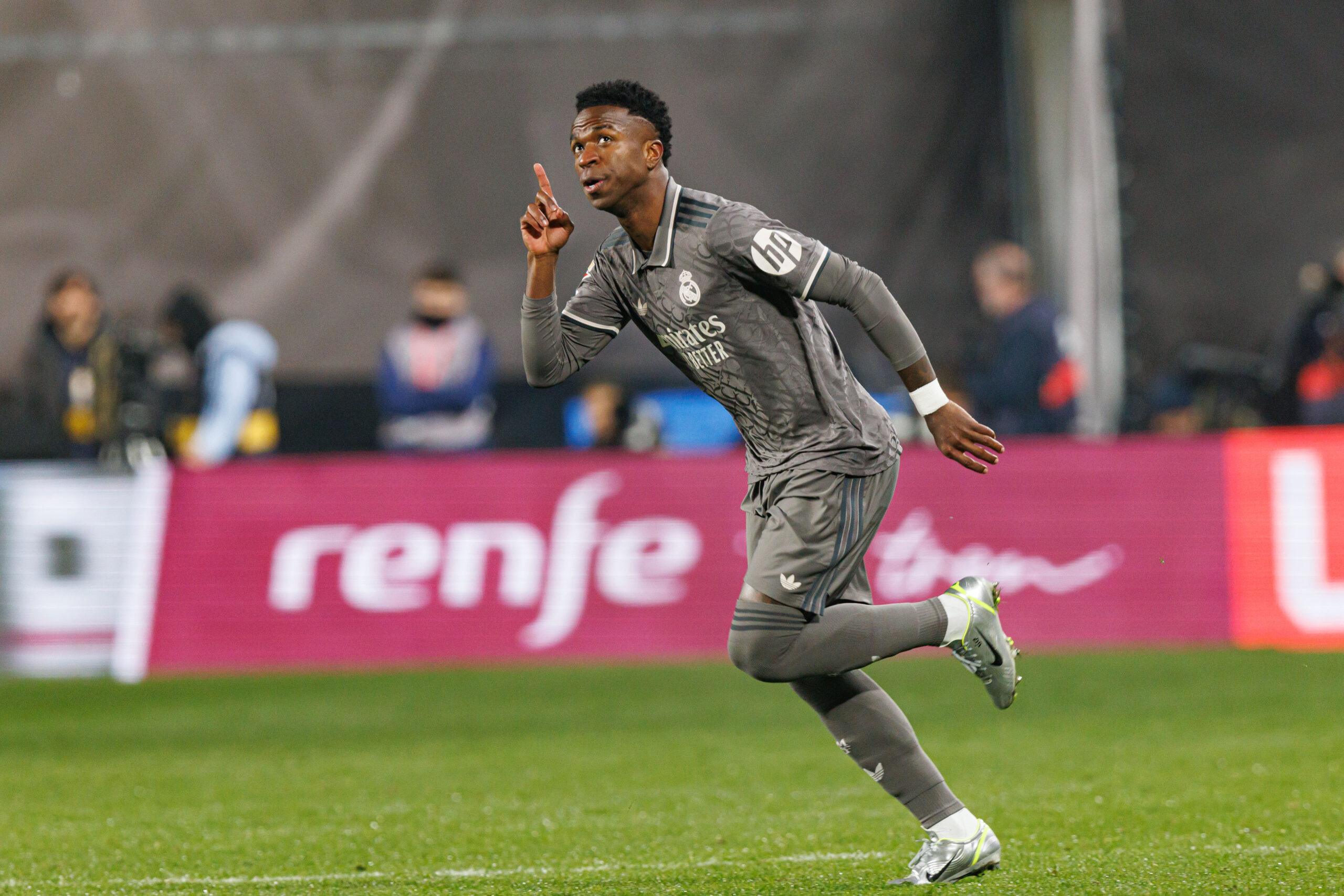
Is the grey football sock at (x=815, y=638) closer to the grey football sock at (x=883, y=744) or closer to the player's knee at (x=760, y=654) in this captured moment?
the player's knee at (x=760, y=654)

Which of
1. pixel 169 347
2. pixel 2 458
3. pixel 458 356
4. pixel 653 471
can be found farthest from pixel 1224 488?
pixel 2 458

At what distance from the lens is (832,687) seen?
4.61 metres

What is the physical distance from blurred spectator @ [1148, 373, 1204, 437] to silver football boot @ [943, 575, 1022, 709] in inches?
323

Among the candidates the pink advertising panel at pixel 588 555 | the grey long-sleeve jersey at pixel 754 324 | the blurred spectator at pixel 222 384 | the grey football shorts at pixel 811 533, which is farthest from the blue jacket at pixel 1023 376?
the grey football shorts at pixel 811 533

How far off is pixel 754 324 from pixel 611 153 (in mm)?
578

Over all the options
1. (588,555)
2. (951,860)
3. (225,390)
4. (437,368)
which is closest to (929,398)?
(951,860)

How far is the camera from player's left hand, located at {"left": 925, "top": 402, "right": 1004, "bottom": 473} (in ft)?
14.1

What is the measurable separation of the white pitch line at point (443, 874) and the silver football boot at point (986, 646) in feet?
2.22

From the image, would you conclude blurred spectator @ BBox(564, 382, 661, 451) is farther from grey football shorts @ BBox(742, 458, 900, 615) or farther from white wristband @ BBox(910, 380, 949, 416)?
white wristband @ BBox(910, 380, 949, 416)

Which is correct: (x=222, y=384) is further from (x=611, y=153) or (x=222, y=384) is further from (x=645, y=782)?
(x=611, y=153)

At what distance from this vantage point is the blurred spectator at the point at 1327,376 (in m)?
11.1

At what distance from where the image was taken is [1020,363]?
34.6ft

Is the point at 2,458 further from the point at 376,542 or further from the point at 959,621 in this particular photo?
the point at 959,621

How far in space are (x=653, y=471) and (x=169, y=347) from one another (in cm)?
398
